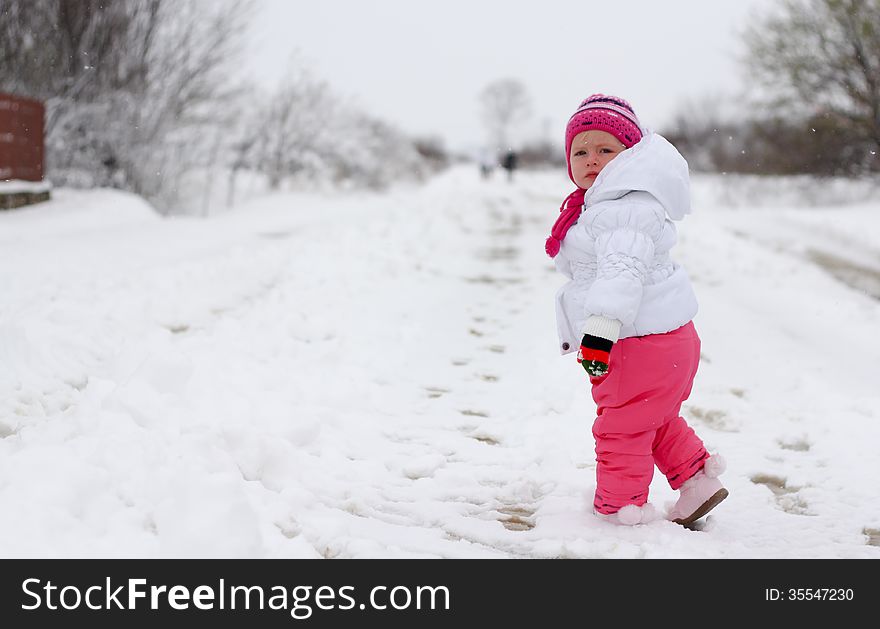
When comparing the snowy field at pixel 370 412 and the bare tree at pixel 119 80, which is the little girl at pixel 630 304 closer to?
the snowy field at pixel 370 412

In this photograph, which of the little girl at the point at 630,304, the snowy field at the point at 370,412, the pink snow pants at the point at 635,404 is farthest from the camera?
the pink snow pants at the point at 635,404

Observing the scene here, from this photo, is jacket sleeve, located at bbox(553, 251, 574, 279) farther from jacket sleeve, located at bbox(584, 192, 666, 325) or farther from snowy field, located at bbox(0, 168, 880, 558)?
snowy field, located at bbox(0, 168, 880, 558)

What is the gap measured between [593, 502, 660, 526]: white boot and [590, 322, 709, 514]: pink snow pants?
3 centimetres

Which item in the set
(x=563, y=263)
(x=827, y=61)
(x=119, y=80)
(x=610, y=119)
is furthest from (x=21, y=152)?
(x=827, y=61)

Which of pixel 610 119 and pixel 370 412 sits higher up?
pixel 610 119

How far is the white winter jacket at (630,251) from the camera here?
2475 mm

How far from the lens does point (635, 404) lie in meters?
2.65

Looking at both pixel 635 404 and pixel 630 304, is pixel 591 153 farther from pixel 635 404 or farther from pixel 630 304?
pixel 635 404

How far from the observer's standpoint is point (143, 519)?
230cm

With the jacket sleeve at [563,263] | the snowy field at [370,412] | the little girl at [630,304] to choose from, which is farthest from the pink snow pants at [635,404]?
the jacket sleeve at [563,263]

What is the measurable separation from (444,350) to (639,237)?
2722 mm

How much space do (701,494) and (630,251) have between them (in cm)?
91

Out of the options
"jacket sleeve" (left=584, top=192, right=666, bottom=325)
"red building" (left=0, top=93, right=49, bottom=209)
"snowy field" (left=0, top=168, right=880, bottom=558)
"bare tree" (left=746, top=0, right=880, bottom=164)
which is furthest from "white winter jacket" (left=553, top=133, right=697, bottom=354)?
"bare tree" (left=746, top=0, right=880, bottom=164)

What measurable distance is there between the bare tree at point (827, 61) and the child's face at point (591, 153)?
1239 centimetres
